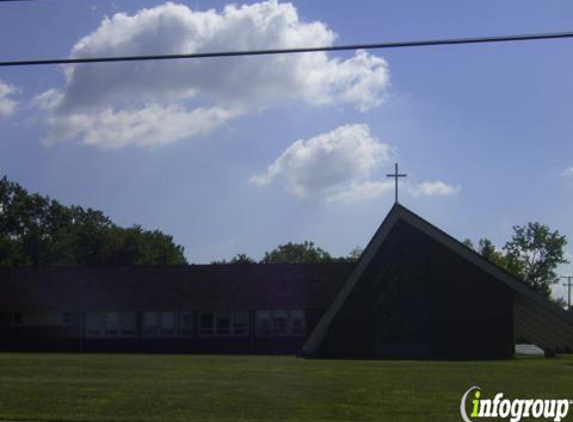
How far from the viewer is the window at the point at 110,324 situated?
47594 millimetres

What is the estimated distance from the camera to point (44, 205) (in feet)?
314

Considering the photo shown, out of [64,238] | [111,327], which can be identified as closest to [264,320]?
[111,327]

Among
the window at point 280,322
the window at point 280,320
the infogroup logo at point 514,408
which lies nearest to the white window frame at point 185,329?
the window at point 280,322

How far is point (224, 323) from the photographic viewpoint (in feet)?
155

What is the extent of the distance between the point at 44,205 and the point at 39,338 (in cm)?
4982

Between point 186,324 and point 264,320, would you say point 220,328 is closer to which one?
point 186,324

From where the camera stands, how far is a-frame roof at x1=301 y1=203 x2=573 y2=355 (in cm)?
3625

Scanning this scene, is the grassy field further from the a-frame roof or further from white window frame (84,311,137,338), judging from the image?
white window frame (84,311,137,338)

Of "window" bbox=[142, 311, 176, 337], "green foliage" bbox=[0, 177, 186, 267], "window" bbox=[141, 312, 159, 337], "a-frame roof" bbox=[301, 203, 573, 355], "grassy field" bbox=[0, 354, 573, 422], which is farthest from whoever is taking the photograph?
"green foliage" bbox=[0, 177, 186, 267]

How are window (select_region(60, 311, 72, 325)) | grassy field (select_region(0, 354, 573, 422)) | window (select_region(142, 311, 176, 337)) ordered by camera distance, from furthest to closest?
window (select_region(60, 311, 72, 325)) < window (select_region(142, 311, 176, 337)) < grassy field (select_region(0, 354, 573, 422))

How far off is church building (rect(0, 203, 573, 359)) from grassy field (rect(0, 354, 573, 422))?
1188cm

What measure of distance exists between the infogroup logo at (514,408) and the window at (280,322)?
30.2 m

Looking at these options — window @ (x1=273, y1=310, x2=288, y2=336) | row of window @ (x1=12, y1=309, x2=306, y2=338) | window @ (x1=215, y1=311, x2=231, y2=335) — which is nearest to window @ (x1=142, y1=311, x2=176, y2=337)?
row of window @ (x1=12, y1=309, x2=306, y2=338)

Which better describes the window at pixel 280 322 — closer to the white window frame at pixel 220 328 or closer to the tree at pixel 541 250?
the white window frame at pixel 220 328
